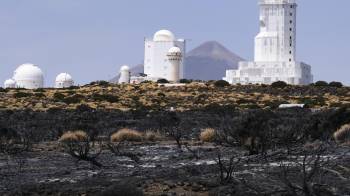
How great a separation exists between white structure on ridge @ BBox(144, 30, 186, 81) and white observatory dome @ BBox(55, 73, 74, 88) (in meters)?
16.9

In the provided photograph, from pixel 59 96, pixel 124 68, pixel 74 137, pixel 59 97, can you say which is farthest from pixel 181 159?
pixel 124 68

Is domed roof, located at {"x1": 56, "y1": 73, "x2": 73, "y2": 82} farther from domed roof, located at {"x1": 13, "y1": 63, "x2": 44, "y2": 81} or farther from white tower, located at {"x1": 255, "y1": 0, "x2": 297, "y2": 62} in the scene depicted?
white tower, located at {"x1": 255, "y1": 0, "x2": 297, "y2": 62}

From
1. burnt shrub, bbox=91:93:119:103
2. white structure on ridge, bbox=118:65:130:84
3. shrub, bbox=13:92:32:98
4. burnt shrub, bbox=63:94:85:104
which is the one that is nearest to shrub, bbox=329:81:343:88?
burnt shrub, bbox=91:93:119:103

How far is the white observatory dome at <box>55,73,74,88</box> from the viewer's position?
12275 cm

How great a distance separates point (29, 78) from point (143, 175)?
347ft

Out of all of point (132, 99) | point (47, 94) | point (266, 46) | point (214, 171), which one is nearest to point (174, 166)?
point (214, 171)

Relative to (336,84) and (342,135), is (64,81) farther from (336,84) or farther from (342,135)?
(342,135)

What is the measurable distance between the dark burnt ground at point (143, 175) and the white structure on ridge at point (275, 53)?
9820cm

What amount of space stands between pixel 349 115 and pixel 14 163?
14701 mm

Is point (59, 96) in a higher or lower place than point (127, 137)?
higher

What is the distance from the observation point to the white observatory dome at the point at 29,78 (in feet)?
394

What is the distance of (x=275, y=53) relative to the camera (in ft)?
428

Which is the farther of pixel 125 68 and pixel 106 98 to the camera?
pixel 125 68

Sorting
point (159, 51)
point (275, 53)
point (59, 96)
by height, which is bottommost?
point (59, 96)
